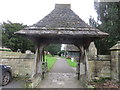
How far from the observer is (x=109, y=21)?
8.57m

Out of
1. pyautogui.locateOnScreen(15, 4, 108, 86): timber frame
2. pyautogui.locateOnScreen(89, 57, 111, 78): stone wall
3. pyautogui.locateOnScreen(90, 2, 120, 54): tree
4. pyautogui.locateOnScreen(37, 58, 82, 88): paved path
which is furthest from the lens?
pyautogui.locateOnScreen(90, 2, 120, 54): tree

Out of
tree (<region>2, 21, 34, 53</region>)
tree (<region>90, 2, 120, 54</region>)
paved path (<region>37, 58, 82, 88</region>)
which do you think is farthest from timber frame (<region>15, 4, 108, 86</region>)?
tree (<region>2, 21, 34, 53</region>)

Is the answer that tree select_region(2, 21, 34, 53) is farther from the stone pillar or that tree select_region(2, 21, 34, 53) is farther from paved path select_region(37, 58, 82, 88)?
the stone pillar

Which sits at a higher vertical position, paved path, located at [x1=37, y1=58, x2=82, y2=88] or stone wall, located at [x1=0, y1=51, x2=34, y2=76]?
stone wall, located at [x1=0, y1=51, x2=34, y2=76]

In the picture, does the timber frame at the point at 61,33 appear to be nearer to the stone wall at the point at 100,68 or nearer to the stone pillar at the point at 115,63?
the stone wall at the point at 100,68

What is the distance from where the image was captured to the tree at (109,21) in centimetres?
806

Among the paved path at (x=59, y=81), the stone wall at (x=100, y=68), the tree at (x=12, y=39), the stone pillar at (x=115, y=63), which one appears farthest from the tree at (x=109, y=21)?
the tree at (x=12, y=39)

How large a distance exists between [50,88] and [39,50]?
2.10m

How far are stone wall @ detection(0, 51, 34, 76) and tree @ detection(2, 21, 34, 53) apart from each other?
7777 mm

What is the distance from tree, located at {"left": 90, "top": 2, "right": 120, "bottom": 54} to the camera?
8062 millimetres

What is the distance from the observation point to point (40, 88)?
487 centimetres

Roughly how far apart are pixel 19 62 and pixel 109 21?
8.18 m

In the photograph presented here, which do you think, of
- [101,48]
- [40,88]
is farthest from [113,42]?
[40,88]

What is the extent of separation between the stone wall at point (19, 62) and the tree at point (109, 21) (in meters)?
6.78
